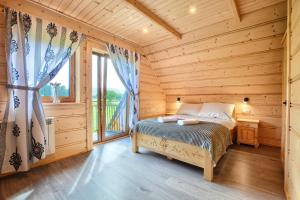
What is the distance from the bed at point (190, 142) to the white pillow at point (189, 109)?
1404 millimetres

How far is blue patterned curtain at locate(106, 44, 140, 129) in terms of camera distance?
330 cm

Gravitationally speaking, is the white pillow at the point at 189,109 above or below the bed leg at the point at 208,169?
above

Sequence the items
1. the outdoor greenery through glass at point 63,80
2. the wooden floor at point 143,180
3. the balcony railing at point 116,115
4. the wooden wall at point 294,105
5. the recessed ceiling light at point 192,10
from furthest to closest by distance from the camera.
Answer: the balcony railing at point 116,115 → the outdoor greenery through glass at point 63,80 → the recessed ceiling light at point 192,10 → the wooden floor at point 143,180 → the wooden wall at point 294,105

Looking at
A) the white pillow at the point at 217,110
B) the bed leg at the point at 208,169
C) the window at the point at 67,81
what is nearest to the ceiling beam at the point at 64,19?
the window at the point at 67,81

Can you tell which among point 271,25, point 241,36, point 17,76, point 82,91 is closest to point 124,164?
point 82,91

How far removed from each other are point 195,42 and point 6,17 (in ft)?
9.50

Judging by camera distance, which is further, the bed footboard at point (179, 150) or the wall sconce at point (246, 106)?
the wall sconce at point (246, 106)

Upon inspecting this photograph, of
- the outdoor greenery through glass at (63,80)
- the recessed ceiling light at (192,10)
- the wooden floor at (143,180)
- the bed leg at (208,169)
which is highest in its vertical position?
the recessed ceiling light at (192,10)

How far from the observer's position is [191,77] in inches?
155

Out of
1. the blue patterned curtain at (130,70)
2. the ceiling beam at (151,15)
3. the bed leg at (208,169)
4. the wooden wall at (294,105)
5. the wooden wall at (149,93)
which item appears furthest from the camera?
the wooden wall at (149,93)

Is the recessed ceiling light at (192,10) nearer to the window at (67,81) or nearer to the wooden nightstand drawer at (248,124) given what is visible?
the window at (67,81)

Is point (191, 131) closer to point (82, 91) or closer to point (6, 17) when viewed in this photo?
point (82, 91)

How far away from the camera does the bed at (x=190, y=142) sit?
77.6 inches

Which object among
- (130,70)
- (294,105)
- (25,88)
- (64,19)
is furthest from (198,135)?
(64,19)
